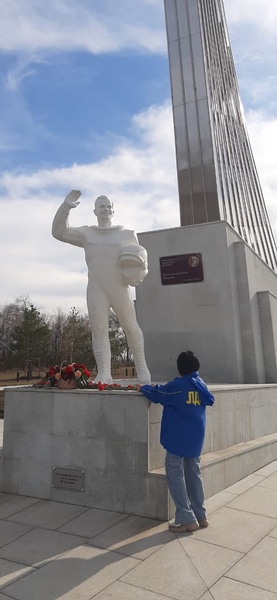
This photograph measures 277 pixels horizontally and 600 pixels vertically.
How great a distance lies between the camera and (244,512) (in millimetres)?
4160

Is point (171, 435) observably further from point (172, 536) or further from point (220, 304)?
point (220, 304)

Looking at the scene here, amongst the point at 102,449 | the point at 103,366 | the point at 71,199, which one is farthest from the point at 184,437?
the point at 71,199

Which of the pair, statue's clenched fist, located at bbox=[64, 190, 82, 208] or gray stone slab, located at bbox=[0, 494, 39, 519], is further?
statue's clenched fist, located at bbox=[64, 190, 82, 208]

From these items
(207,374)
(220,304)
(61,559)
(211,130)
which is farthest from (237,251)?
(211,130)

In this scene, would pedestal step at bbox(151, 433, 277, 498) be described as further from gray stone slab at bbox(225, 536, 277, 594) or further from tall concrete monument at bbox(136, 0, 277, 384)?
tall concrete monument at bbox(136, 0, 277, 384)

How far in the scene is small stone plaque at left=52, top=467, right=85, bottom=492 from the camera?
14.6ft

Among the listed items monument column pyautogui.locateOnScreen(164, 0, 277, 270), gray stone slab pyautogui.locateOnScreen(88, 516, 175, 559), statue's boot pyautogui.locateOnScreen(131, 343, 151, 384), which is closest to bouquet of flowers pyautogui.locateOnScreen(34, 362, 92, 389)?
statue's boot pyautogui.locateOnScreen(131, 343, 151, 384)

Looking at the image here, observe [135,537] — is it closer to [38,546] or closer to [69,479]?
[38,546]

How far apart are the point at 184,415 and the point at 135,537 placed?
117cm

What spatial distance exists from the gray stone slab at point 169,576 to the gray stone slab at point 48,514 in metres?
1.21

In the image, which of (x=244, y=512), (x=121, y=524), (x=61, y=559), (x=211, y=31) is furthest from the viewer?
(x=211, y=31)

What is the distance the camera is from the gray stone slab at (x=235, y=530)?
3.43m

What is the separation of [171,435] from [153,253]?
22.6 feet

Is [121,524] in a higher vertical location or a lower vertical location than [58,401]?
lower
